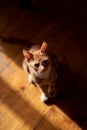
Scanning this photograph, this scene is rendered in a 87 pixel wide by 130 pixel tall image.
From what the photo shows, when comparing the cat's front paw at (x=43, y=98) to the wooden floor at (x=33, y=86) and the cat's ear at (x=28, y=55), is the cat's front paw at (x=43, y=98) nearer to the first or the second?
the wooden floor at (x=33, y=86)

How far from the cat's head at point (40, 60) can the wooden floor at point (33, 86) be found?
1.00ft

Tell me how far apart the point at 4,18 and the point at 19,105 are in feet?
2.26

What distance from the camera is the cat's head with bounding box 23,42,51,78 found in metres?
1.51

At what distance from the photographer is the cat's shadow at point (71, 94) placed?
173 centimetres

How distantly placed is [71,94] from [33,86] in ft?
0.80

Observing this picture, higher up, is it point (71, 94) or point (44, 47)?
point (44, 47)

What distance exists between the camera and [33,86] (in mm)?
1847

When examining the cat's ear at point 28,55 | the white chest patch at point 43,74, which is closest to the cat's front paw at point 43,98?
the white chest patch at point 43,74

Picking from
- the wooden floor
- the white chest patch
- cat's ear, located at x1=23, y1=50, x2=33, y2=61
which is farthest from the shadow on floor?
cat's ear, located at x1=23, y1=50, x2=33, y2=61

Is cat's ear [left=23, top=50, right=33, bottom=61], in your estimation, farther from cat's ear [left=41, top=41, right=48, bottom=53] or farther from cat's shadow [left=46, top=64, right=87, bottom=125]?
cat's shadow [left=46, top=64, right=87, bottom=125]

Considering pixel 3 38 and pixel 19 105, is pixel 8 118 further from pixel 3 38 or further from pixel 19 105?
pixel 3 38

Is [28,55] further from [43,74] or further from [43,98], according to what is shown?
[43,98]

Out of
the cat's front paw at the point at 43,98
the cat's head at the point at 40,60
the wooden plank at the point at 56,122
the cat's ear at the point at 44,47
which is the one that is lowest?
the wooden plank at the point at 56,122

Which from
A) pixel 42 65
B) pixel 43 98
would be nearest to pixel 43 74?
pixel 42 65
